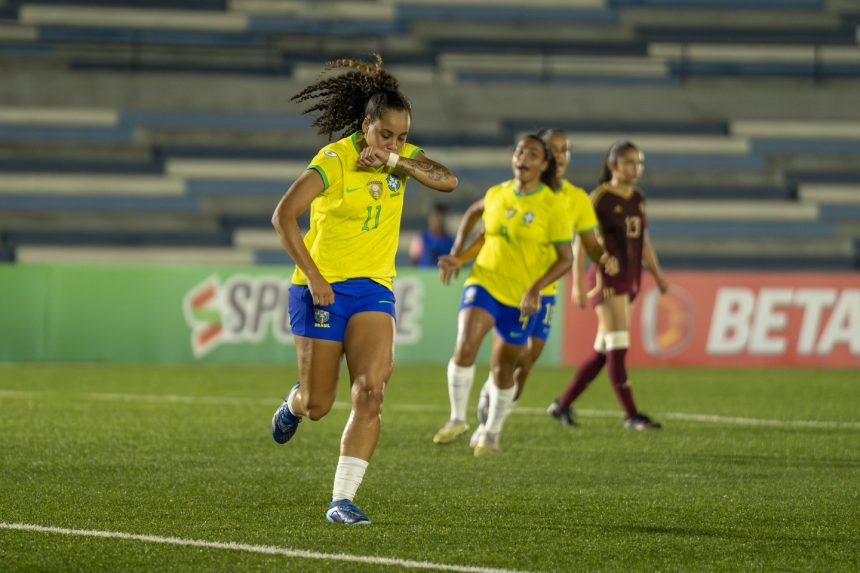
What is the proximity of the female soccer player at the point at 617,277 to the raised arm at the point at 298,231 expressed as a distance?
4.95 meters

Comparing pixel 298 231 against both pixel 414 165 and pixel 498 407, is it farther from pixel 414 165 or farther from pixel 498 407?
pixel 498 407

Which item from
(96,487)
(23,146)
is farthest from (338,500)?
(23,146)

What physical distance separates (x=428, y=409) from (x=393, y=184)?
19.2ft

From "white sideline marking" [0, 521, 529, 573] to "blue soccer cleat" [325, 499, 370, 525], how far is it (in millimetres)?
619

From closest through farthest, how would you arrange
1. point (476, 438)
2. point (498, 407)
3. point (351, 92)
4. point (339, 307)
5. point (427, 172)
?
point (339, 307)
point (427, 172)
point (351, 92)
point (498, 407)
point (476, 438)

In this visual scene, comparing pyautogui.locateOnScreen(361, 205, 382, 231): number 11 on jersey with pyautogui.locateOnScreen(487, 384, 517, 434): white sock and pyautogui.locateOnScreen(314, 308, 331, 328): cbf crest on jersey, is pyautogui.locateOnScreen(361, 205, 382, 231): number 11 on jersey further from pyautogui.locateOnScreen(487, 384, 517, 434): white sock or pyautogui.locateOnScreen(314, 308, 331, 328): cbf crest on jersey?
pyautogui.locateOnScreen(487, 384, 517, 434): white sock

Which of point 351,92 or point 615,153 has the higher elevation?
point 351,92

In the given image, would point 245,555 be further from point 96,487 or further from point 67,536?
point 96,487

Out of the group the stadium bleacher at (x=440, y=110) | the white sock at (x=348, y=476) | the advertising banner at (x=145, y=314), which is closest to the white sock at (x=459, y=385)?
the white sock at (x=348, y=476)

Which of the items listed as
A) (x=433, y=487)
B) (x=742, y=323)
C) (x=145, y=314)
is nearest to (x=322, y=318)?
(x=433, y=487)

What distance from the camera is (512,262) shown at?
367 inches

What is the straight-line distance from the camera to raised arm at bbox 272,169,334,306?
621 cm

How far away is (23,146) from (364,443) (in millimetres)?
18032

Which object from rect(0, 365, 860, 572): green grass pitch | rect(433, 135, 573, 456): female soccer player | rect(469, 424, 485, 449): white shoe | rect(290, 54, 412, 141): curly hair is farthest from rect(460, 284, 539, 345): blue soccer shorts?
rect(290, 54, 412, 141): curly hair
